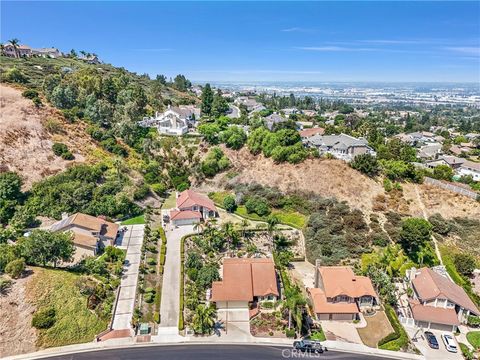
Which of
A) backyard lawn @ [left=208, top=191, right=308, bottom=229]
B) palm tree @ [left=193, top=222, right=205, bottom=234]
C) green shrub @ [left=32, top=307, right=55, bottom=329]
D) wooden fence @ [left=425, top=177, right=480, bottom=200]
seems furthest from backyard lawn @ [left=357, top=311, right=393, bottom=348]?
green shrub @ [left=32, top=307, right=55, bottom=329]

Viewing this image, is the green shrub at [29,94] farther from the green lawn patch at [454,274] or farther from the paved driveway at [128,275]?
the green lawn patch at [454,274]

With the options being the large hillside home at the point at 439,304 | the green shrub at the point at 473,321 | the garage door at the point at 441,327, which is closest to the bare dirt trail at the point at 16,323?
the large hillside home at the point at 439,304

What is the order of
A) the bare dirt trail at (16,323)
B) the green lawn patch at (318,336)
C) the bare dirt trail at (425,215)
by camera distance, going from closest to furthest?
1. the bare dirt trail at (16,323)
2. the green lawn patch at (318,336)
3. the bare dirt trail at (425,215)

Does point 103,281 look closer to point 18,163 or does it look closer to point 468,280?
point 18,163

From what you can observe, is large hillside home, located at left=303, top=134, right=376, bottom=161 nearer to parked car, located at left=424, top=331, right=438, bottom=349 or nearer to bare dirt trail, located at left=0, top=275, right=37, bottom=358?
parked car, located at left=424, top=331, right=438, bottom=349

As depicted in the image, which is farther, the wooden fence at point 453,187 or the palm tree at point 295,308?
the wooden fence at point 453,187
